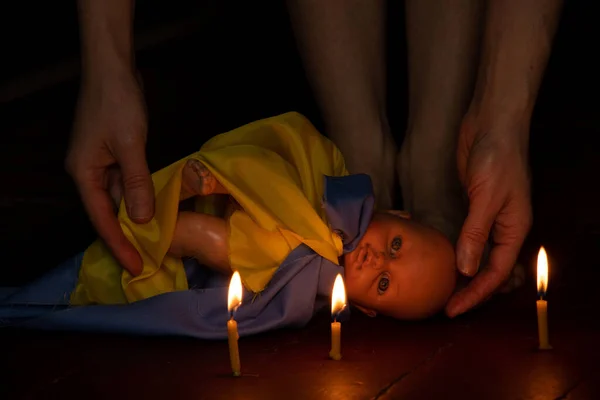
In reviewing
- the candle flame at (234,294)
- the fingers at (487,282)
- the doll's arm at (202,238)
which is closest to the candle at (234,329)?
the candle flame at (234,294)

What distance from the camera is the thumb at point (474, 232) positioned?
213 cm

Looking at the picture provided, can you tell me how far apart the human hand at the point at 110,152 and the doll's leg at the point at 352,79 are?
0.75 m

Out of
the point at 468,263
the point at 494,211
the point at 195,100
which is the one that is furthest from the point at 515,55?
the point at 195,100

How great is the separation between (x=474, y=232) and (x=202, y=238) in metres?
0.53

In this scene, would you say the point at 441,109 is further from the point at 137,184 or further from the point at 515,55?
the point at 137,184

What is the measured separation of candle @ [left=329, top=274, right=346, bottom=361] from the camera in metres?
1.82

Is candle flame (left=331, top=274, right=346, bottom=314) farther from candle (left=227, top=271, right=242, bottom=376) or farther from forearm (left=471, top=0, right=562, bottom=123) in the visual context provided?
forearm (left=471, top=0, right=562, bottom=123)

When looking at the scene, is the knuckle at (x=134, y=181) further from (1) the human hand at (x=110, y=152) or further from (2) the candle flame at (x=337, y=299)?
(2) the candle flame at (x=337, y=299)

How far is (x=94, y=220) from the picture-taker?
2092 millimetres

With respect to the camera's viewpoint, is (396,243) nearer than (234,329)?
No

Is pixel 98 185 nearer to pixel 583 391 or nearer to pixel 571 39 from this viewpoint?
pixel 583 391

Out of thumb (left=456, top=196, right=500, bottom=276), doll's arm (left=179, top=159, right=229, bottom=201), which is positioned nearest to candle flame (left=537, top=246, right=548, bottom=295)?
thumb (left=456, top=196, right=500, bottom=276)

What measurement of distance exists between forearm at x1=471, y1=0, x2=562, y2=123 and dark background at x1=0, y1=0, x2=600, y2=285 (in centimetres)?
45

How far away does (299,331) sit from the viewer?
210 centimetres
